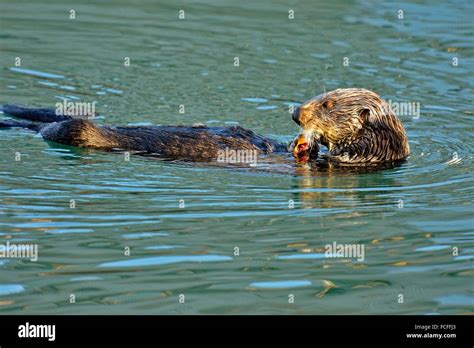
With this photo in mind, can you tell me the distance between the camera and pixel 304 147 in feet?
30.3

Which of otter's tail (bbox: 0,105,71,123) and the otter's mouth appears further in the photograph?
otter's tail (bbox: 0,105,71,123)

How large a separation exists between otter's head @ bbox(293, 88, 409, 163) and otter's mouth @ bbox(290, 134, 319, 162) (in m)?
0.01

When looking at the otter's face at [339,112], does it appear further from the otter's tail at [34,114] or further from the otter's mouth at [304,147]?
the otter's tail at [34,114]

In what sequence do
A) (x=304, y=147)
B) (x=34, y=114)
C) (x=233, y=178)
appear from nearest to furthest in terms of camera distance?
(x=233, y=178) < (x=304, y=147) < (x=34, y=114)

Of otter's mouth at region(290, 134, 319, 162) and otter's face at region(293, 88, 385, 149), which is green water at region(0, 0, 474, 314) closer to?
otter's mouth at region(290, 134, 319, 162)

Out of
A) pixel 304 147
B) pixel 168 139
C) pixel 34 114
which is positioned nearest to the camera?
pixel 304 147

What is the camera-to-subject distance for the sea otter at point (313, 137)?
30.3 feet

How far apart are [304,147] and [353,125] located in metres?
0.52

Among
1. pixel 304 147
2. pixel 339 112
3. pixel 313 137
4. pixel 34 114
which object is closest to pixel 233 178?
pixel 304 147

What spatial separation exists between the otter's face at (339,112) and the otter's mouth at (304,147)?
2.1 inches

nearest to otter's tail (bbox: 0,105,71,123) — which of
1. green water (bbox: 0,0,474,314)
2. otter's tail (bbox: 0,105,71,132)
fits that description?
otter's tail (bbox: 0,105,71,132)

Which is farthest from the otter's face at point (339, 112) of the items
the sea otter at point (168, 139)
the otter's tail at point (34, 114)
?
the otter's tail at point (34, 114)

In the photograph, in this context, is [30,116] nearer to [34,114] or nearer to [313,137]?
[34,114]

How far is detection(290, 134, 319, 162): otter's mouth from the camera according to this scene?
922cm
